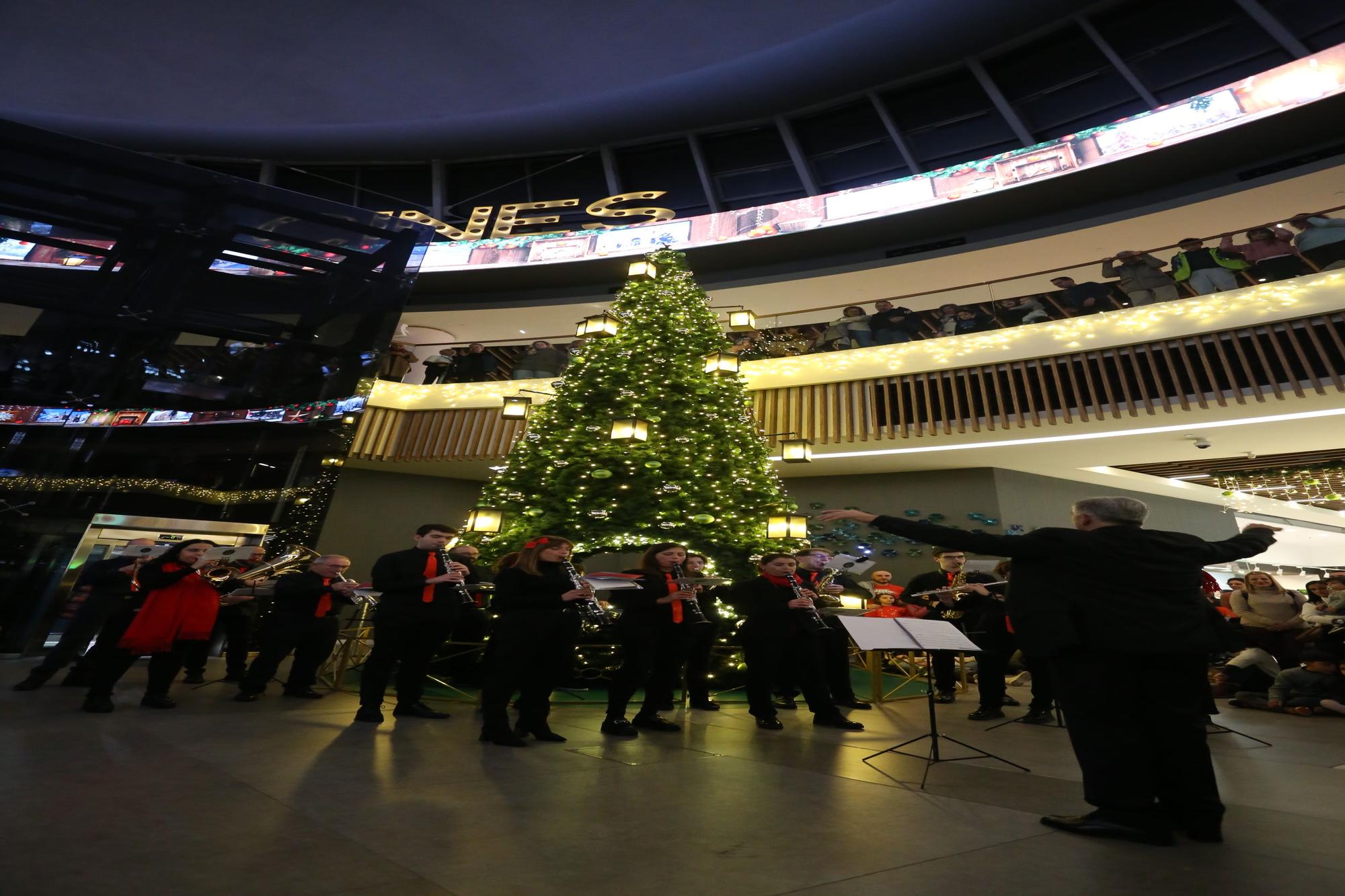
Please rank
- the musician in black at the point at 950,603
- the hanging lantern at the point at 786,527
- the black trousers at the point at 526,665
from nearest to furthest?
the black trousers at the point at 526,665 < the musician in black at the point at 950,603 < the hanging lantern at the point at 786,527

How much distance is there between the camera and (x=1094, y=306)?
8.79 m

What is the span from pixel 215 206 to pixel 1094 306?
9.51 m

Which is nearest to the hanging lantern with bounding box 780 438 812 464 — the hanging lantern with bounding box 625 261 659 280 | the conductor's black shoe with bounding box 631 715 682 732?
the hanging lantern with bounding box 625 261 659 280

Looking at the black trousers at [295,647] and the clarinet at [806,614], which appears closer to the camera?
the clarinet at [806,614]

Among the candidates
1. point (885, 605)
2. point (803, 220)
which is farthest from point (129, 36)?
point (885, 605)

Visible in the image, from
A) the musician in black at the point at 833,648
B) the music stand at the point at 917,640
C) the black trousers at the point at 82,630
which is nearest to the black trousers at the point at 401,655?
the black trousers at the point at 82,630

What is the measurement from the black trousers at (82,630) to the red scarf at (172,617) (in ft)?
3.84

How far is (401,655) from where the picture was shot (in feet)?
14.5

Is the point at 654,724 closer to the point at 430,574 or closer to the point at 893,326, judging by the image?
the point at 430,574

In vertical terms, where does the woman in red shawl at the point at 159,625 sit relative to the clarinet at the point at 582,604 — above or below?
below

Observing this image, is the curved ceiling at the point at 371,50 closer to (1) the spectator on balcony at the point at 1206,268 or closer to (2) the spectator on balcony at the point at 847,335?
(2) the spectator on balcony at the point at 847,335

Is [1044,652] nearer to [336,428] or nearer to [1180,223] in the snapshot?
[336,428]

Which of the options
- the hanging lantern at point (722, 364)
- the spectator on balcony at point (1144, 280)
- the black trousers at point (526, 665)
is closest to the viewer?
the black trousers at point (526, 665)

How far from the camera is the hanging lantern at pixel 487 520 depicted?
20.6ft
